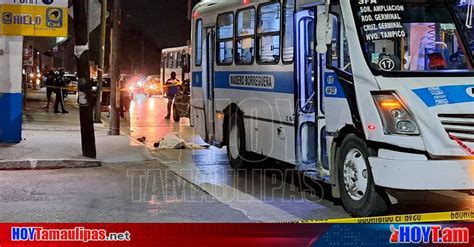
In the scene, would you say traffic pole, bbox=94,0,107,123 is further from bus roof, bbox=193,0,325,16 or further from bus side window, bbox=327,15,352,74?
bus side window, bbox=327,15,352,74

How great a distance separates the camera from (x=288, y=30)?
9328mm

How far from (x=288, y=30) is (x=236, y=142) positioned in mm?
2907

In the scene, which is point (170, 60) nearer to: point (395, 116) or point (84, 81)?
point (84, 81)

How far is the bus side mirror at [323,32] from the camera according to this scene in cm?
761

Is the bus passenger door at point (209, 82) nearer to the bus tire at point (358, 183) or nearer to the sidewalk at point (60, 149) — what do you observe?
the sidewalk at point (60, 149)

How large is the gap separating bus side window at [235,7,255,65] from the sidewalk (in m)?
3.14

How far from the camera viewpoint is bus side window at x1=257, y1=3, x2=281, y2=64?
9.69 meters

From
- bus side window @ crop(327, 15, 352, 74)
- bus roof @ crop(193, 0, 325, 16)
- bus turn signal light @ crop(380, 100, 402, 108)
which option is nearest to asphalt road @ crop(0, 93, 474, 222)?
bus turn signal light @ crop(380, 100, 402, 108)

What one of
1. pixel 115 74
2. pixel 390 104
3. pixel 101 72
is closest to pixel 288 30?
pixel 390 104

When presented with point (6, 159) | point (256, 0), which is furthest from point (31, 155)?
point (256, 0)

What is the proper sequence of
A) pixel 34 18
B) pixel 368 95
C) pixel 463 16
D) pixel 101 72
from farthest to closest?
1. pixel 101 72
2. pixel 34 18
3. pixel 463 16
4. pixel 368 95

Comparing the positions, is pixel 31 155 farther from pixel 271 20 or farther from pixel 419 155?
pixel 419 155

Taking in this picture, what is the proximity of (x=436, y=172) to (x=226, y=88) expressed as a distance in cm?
575

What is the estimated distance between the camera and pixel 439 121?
655 cm
